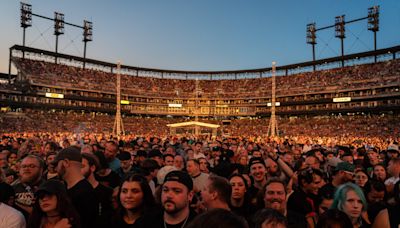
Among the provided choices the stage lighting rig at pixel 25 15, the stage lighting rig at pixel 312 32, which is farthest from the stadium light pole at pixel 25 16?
the stage lighting rig at pixel 312 32

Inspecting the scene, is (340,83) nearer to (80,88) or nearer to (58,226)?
(80,88)

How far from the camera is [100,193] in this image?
541 cm

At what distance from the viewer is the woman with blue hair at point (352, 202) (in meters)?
4.65

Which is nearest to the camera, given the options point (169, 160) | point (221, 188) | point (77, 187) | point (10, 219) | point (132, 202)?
point (10, 219)

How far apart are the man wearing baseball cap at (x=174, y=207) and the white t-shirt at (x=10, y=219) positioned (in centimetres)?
140

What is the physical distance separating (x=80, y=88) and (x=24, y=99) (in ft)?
39.7

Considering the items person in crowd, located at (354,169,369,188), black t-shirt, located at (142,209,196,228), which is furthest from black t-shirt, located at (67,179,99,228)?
person in crowd, located at (354,169,369,188)

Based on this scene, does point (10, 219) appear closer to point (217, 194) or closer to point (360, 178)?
point (217, 194)

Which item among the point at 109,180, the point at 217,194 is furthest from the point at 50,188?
the point at 109,180

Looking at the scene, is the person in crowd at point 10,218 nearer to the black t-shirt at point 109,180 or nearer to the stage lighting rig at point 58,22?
the black t-shirt at point 109,180

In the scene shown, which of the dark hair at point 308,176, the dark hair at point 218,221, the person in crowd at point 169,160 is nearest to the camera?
the dark hair at point 218,221

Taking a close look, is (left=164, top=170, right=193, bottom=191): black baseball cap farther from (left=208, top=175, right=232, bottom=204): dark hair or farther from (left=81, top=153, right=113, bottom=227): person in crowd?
(left=81, top=153, right=113, bottom=227): person in crowd

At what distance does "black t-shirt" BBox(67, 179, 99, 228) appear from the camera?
486 cm

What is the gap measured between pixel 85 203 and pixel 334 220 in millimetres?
3158
